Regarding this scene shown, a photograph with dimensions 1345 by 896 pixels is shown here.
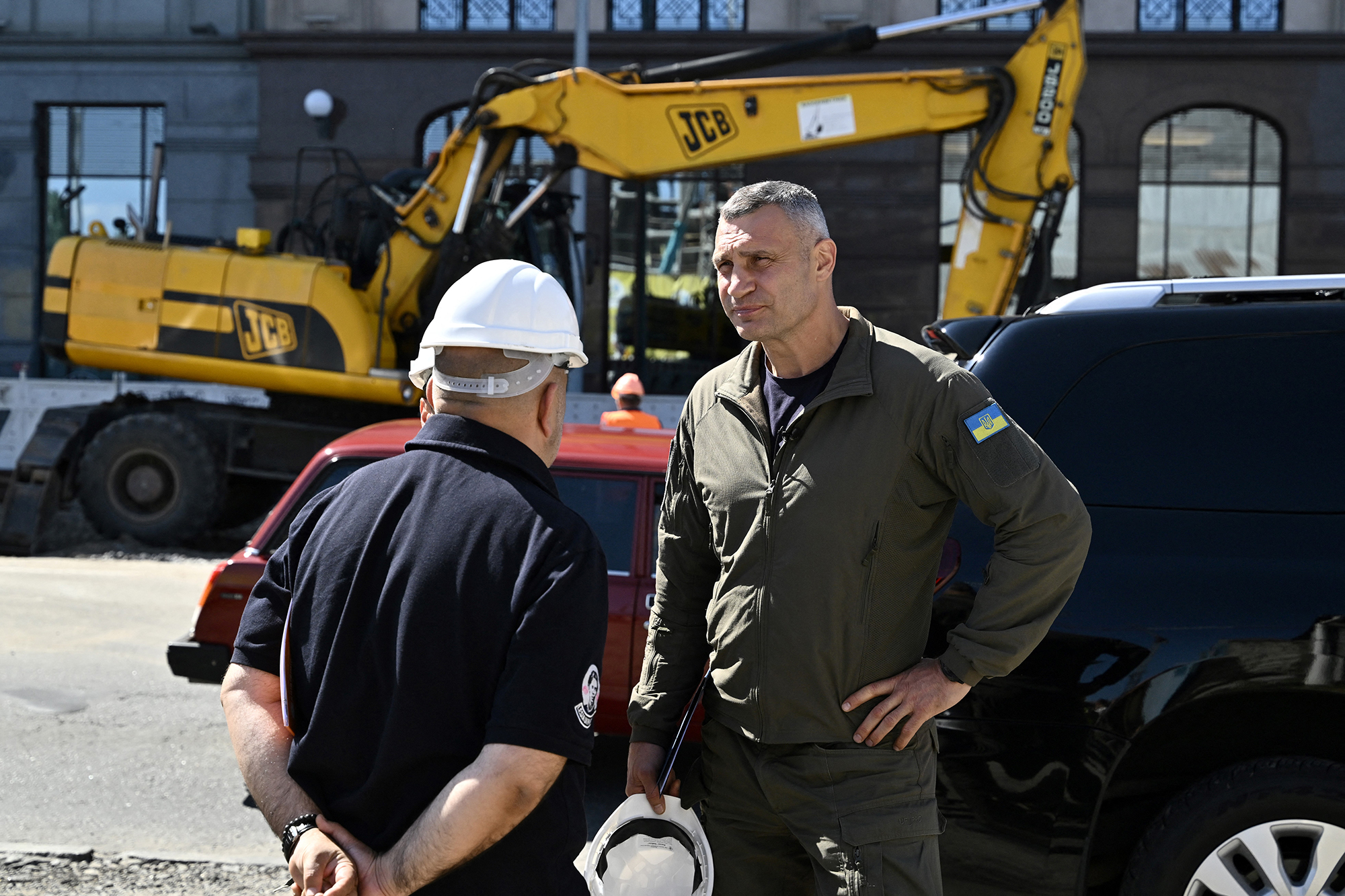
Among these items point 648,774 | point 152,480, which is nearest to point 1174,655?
point 648,774

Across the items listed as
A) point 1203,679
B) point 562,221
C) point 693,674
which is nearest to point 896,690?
point 693,674

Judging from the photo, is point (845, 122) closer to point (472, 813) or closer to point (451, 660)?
point (451, 660)

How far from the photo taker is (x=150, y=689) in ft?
22.8

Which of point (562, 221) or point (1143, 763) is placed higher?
point (562, 221)

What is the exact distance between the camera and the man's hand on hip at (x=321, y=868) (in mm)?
1808

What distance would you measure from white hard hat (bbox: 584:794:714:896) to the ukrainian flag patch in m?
1.00

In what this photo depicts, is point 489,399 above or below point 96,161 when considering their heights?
below

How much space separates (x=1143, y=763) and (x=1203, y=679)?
28 cm

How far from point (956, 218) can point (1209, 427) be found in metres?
16.0

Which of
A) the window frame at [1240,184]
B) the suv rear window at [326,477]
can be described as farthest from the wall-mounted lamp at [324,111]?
the suv rear window at [326,477]

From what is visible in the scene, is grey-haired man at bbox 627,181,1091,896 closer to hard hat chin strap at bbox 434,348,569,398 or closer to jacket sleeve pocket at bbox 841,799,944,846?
jacket sleeve pocket at bbox 841,799,944,846

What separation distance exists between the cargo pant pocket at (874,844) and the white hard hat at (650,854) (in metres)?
0.33

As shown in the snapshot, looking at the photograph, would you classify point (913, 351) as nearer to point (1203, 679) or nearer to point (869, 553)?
point (869, 553)

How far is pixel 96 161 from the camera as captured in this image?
65.8ft
